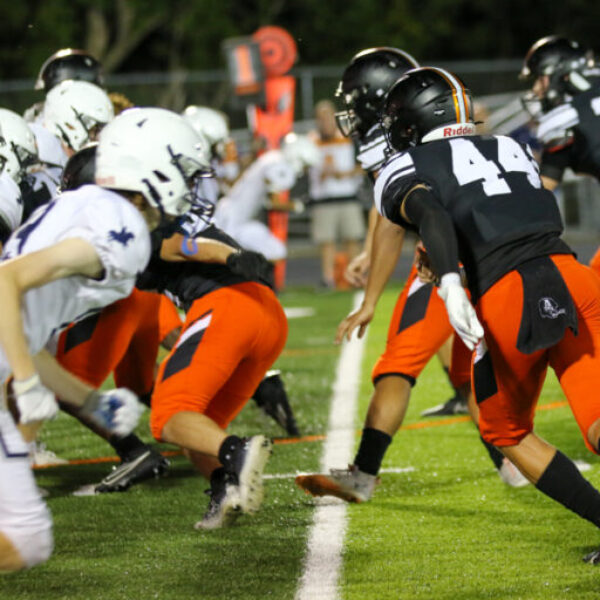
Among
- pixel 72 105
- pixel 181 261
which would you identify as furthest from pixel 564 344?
pixel 72 105

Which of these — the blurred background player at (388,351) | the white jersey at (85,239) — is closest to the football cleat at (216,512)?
the blurred background player at (388,351)

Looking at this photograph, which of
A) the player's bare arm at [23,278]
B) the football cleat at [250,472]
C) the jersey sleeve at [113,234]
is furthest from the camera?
the football cleat at [250,472]

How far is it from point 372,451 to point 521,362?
117cm

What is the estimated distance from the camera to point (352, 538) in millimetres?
4211

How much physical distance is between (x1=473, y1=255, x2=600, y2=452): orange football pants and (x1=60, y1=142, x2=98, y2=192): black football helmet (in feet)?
4.33

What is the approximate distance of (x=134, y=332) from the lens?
4977 millimetres

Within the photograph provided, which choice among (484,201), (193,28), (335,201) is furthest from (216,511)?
(193,28)

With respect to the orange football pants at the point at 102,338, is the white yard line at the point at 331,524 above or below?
below

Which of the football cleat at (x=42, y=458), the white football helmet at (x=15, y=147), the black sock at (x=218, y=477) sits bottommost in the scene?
the football cleat at (x=42, y=458)

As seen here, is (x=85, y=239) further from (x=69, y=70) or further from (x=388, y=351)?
(x=69, y=70)

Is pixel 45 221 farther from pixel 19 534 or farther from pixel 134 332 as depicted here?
pixel 134 332

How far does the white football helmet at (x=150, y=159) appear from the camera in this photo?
3.35 m

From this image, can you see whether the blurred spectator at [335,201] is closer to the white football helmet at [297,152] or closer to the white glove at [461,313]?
the white football helmet at [297,152]

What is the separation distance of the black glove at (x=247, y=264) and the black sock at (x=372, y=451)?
2.89 ft
